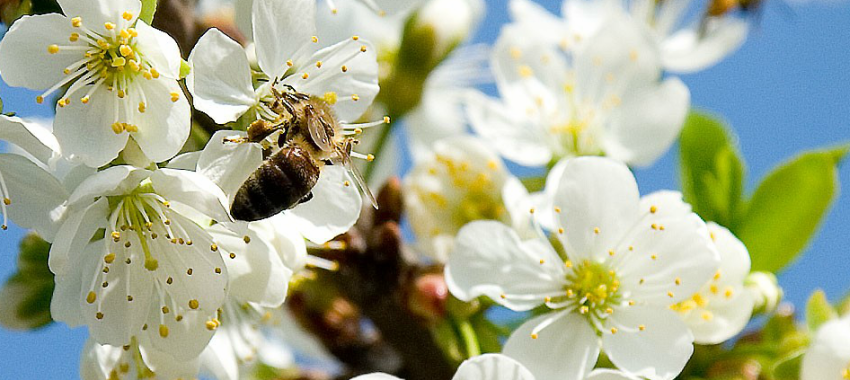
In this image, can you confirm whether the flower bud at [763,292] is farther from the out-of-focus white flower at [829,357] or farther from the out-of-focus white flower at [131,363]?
the out-of-focus white flower at [131,363]

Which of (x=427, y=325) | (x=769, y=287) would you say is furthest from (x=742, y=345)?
(x=427, y=325)

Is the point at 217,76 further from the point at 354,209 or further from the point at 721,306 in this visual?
the point at 721,306

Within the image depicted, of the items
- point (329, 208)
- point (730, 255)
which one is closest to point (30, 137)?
Answer: point (329, 208)

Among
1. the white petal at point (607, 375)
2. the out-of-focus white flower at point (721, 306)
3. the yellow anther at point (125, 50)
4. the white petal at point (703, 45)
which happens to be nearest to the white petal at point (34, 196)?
the yellow anther at point (125, 50)

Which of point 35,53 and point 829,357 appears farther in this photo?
point 829,357

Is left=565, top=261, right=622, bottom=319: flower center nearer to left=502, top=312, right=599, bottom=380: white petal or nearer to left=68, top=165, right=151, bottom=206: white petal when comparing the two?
left=502, top=312, right=599, bottom=380: white petal
